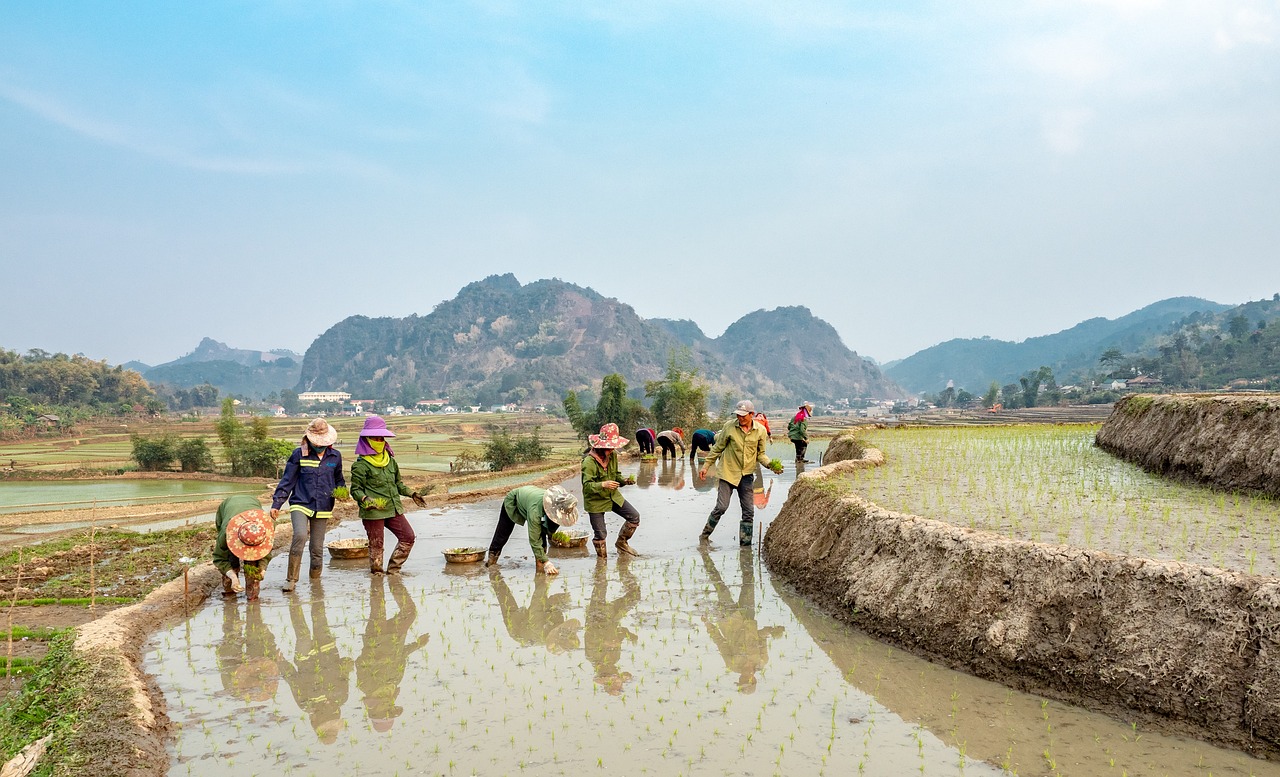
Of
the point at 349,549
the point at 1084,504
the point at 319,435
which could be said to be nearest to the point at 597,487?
the point at 319,435

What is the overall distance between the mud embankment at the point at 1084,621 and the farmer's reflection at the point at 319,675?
4.76m

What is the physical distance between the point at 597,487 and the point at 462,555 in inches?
80.9

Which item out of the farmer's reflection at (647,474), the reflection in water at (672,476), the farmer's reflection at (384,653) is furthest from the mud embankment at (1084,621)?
the farmer's reflection at (647,474)

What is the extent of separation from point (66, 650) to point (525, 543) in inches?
247

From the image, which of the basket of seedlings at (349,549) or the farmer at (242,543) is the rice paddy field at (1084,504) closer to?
the basket of seedlings at (349,549)

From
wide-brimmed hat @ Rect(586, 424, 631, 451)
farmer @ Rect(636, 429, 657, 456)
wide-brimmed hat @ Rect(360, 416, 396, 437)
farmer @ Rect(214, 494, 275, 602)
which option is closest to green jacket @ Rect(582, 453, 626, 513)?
wide-brimmed hat @ Rect(586, 424, 631, 451)

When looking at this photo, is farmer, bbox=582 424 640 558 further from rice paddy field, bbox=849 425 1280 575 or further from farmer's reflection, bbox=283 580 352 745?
farmer's reflection, bbox=283 580 352 745


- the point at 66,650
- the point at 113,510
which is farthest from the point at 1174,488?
the point at 113,510

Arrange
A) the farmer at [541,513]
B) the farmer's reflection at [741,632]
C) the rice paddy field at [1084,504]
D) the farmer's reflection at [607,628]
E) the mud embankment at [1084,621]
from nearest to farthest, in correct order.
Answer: the mud embankment at [1084,621]
the farmer's reflection at [607,628]
the farmer's reflection at [741,632]
the rice paddy field at [1084,504]
the farmer at [541,513]

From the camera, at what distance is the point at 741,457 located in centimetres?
1059

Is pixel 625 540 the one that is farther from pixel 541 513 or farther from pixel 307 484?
pixel 307 484

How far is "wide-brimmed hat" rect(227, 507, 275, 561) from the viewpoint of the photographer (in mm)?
8250

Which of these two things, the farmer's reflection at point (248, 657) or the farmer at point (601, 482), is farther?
the farmer at point (601, 482)

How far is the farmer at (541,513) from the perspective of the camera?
9.35 m
